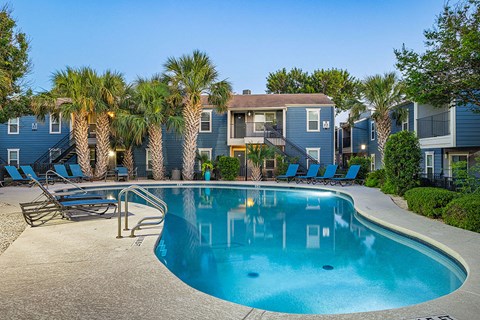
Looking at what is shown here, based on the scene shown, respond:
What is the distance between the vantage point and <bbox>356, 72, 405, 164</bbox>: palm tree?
730 inches

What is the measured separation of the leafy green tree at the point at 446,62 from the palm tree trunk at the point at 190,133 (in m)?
13.4

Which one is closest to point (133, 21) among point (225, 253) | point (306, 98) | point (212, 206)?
point (306, 98)

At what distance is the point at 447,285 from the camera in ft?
14.9

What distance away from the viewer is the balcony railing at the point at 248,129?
22.6m

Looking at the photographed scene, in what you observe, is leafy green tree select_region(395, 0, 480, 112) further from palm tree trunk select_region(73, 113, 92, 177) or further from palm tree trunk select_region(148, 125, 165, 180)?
palm tree trunk select_region(73, 113, 92, 177)

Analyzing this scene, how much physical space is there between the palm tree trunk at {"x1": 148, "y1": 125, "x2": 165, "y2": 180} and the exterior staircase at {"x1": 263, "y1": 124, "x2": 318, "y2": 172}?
7026 millimetres

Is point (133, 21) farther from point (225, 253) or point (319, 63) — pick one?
point (225, 253)

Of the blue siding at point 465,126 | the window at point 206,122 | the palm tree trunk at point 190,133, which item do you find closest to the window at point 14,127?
the palm tree trunk at point 190,133

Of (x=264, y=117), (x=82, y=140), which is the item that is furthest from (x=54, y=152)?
(x=264, y=117)

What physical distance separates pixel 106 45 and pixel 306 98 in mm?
36061

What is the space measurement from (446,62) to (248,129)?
1534 cm

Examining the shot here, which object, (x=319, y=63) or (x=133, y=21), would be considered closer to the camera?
(x=133, y=21)

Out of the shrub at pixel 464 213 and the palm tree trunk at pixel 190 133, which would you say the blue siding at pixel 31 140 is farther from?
the shrub at pixel 464 213

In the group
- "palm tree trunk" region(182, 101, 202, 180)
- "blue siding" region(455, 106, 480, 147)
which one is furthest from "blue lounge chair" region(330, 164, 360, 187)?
"palm tree trunk" region(182, 101, 202, 180)
